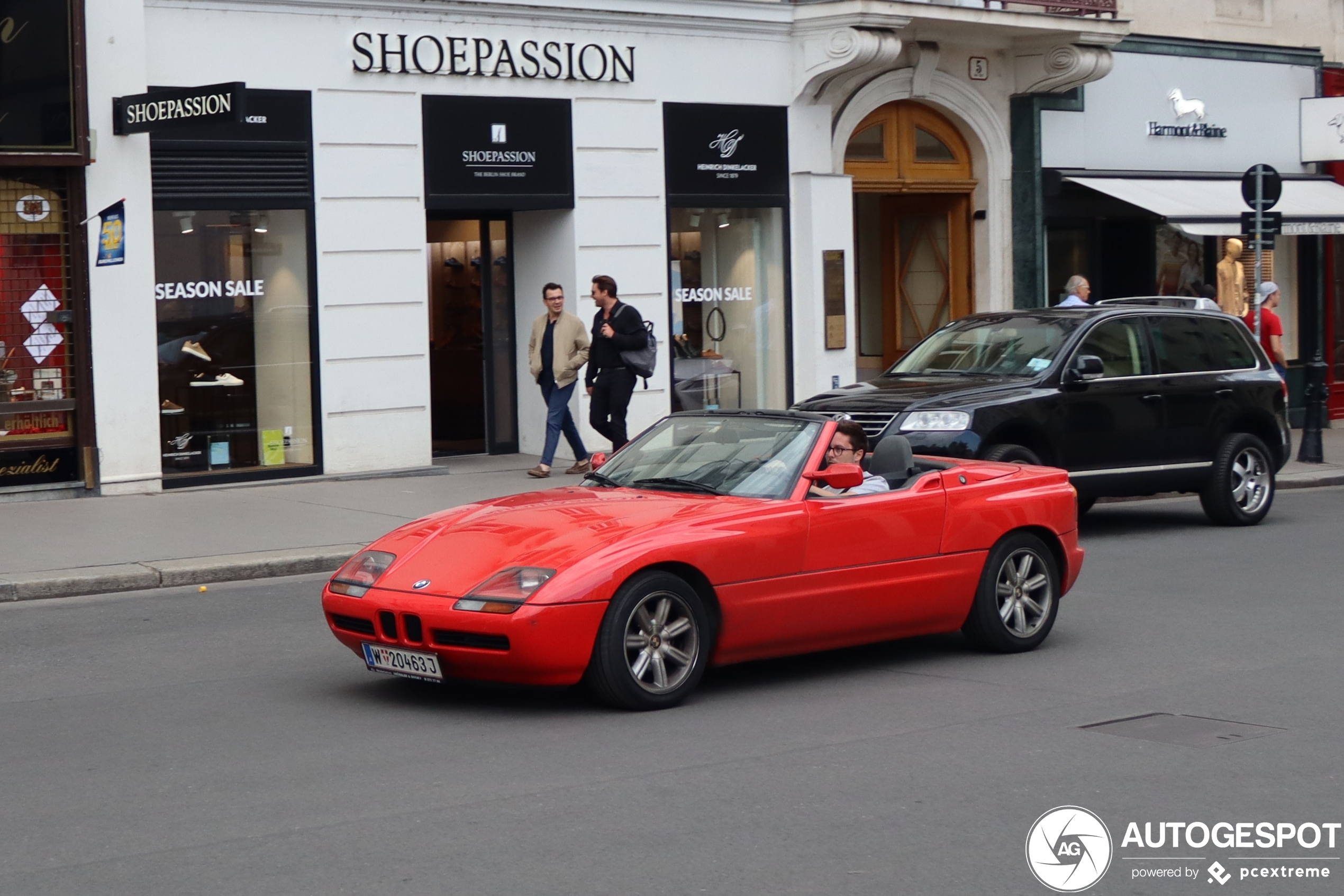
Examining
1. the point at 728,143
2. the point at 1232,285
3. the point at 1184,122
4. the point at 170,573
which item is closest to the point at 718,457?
the point at 170,573

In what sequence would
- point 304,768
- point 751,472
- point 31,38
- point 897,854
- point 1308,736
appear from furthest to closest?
point 31,38
point 751,472
point 1308,736
point 304,768
point 897,854

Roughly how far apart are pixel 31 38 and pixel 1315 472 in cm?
1358

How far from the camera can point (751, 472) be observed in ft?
27.4

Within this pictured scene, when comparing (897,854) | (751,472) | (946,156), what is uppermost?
(946,156)

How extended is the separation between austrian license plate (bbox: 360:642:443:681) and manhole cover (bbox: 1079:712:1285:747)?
2699 millimetres

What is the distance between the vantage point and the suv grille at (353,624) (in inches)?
296

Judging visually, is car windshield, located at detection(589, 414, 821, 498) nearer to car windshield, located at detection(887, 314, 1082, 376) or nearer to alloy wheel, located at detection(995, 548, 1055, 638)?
alloy wheel, located at detection(995, 548, 1055, 638)

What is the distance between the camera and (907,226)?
2320 cm

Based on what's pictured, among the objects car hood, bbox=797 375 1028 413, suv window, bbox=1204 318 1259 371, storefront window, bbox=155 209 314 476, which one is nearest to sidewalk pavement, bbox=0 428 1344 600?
storefront window, bbox=155 209 314 476

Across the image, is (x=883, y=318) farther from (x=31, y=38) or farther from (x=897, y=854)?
(x=897, y=854)

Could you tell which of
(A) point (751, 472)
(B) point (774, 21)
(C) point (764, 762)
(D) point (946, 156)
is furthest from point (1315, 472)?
(C) point (764, 762)

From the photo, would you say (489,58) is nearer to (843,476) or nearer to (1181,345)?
(1181,345)

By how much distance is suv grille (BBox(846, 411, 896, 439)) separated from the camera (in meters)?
12.9

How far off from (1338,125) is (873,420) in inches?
624
